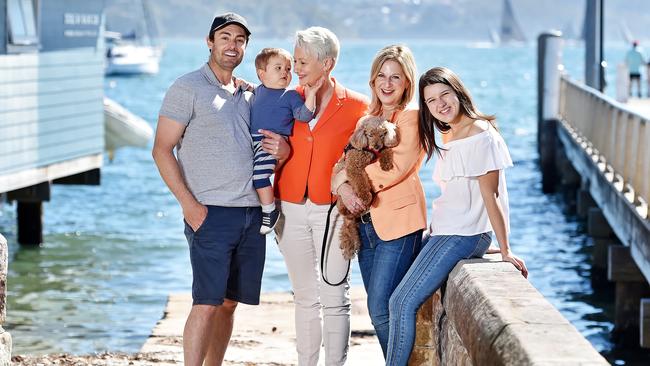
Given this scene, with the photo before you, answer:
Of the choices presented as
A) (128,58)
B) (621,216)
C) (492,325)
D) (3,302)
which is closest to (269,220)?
(3,302)

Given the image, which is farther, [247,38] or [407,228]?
[247,38]

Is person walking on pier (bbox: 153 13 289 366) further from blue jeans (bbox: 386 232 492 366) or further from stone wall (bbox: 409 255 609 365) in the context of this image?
stone wall (bbox: 409 255 609 365)

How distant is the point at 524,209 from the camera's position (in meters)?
25.7

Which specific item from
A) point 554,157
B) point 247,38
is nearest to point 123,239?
point 554,157

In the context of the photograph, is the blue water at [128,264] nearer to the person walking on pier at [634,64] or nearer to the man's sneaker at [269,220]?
the person walking on pier at [634,64]

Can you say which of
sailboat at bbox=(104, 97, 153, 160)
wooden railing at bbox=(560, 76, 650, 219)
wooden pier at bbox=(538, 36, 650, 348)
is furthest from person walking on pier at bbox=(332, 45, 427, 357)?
sailboat at bbox=(104, 97, 153, 160)

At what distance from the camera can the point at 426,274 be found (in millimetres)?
5898

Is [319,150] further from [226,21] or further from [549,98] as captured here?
[549,98]

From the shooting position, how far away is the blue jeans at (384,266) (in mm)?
6090

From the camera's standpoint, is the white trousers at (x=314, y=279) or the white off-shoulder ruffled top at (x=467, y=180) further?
the white trousers at (x=314, y=279)

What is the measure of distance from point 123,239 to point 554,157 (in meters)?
10.1

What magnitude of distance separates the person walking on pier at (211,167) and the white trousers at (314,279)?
187mm

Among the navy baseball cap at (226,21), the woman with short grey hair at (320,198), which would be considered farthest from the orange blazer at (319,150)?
the navy baseball cap at (226,21)

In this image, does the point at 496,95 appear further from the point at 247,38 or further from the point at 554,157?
the point at 247,38
